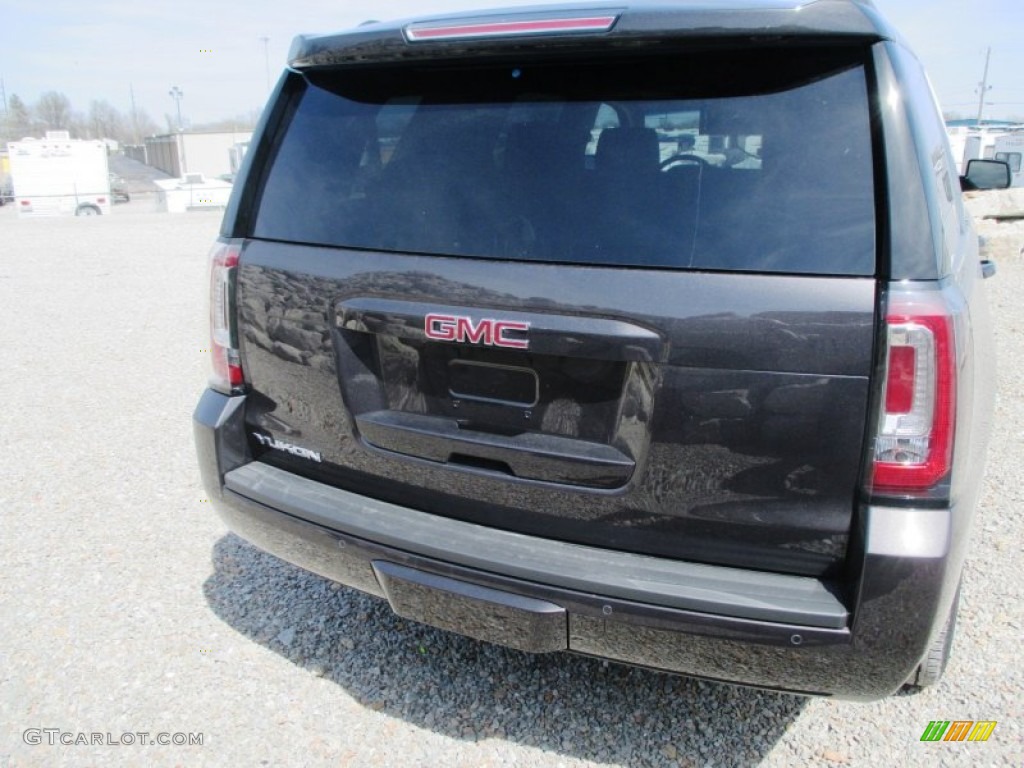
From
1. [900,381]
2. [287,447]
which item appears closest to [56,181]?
[287,447]

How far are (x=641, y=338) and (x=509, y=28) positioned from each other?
0.87 meters

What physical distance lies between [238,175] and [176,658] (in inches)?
68.0

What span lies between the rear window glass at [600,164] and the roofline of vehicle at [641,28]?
0.08 meters

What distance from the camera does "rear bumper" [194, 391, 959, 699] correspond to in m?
1.80

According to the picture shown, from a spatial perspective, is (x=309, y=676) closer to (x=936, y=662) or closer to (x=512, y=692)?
(x=512, y=692)

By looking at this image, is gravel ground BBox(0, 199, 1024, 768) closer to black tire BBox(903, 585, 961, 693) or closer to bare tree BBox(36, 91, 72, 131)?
black tire BBox(903, 585, 961, 693)

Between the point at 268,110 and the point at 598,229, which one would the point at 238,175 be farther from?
the point at 598,229

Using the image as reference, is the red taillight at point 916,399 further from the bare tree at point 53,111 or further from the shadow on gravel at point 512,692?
the bare tree at point 53,111

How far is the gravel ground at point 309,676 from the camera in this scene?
7.93ft

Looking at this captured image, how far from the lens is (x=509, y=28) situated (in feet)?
6.63

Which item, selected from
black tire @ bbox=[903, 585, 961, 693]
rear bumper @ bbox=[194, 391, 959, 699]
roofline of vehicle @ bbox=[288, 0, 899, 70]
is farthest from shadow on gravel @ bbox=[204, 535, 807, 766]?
roofline of vehicle @ bbox=[288, 0, 899, 70]

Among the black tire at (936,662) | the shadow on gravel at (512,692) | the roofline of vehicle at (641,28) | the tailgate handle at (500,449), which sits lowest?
the shadow on gravel at (512,692)

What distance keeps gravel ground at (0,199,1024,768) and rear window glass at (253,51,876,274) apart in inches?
32.7

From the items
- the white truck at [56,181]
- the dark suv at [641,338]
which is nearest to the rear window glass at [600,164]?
the dark suv at [641,338]
